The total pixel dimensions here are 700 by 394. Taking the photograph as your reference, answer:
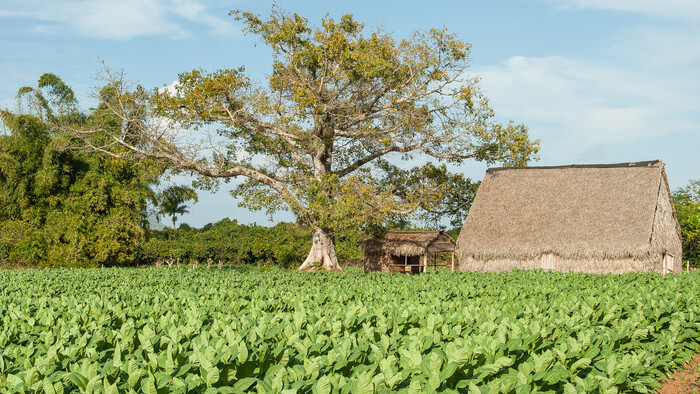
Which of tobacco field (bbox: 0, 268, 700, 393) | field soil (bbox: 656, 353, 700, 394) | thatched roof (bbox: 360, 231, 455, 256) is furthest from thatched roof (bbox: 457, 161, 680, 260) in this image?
tobacco field (bbox: 0, 268, 700, 393)

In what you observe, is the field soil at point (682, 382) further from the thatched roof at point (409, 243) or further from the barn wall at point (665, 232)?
the thatched roof at point (409, 243)

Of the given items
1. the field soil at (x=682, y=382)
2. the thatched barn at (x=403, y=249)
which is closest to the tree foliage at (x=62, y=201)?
the thatched barn at (x=403, y=249)

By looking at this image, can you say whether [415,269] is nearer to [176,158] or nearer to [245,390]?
[176,158]

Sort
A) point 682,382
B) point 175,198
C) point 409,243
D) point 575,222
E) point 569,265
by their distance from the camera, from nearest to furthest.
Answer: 1. point 682,382
2. point 569,265
3. point 575,222
4. point 409,243
5. point 175,198

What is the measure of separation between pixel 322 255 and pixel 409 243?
4912mm

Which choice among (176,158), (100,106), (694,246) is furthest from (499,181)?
(100,106)

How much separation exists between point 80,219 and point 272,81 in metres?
12.1

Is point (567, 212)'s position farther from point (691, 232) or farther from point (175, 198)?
point (175, 198)

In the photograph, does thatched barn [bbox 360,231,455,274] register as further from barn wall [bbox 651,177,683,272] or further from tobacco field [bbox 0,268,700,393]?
tobacco field [bbox 0,268,700,393]

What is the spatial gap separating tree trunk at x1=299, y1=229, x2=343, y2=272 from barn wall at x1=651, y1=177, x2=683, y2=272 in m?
14.0

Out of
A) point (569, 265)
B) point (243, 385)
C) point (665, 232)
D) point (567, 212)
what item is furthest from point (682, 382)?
point (665, 232)

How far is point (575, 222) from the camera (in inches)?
1004

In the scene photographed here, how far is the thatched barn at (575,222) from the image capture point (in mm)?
24234

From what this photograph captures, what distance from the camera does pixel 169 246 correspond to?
1431 inches
